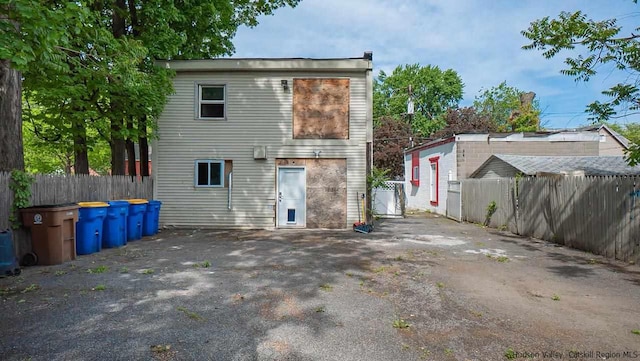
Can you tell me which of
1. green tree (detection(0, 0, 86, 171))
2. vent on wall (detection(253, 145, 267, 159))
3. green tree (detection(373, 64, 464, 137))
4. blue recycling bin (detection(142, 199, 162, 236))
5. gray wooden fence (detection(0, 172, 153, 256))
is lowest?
blue recycling bin (detection(142, 199, 162, 236))

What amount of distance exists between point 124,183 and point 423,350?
10.0m

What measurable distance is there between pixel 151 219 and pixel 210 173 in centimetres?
239

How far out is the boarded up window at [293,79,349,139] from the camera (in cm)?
1191

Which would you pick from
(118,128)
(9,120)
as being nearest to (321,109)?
(118,128)

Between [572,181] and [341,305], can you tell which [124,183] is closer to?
[341,305]

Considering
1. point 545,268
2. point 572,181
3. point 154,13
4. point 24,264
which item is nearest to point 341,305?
point 545,268

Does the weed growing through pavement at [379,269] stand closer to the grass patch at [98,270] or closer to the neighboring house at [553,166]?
the grass patch at [98,270]

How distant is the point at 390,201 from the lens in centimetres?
1656

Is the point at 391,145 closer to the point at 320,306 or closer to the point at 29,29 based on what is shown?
the point at 320,306

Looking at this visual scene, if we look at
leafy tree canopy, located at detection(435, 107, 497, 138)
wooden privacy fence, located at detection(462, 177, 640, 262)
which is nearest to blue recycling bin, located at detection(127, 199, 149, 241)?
wooden privacy fence, located at detection(462, 177, 640, 262)

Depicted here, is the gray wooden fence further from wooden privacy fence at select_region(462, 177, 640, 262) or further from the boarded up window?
wooden privacy fence at select_region(462, 177, 640, 262)

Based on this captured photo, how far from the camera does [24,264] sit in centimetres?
651

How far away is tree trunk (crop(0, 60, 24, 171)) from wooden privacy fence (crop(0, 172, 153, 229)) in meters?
0.51

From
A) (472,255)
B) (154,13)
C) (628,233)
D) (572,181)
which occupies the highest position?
(154,13)
